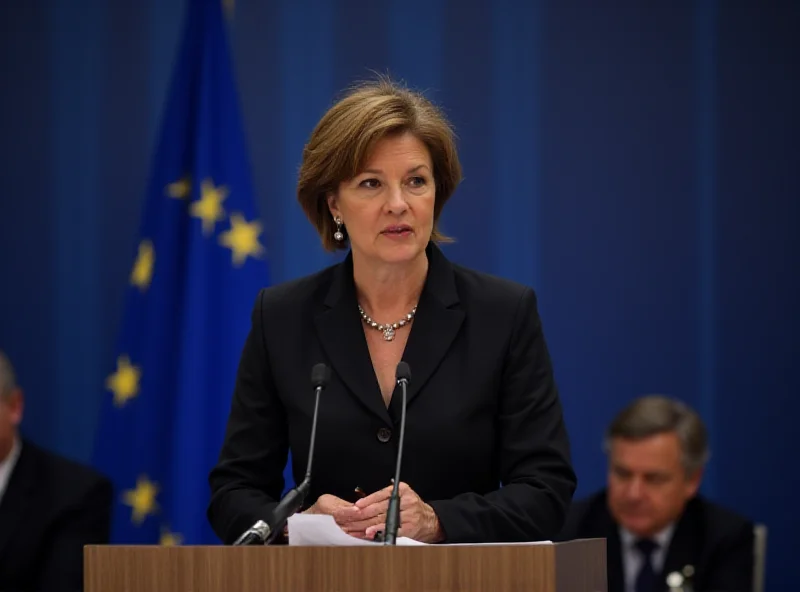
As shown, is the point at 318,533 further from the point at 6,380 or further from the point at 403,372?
the point at 6,380

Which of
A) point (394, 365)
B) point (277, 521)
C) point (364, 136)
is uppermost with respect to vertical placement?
point (364, 136)

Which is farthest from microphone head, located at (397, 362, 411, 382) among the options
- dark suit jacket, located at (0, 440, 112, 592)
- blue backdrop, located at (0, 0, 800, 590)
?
blue backdrop, located at (0, 0, 800, 590)

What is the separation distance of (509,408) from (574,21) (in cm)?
286

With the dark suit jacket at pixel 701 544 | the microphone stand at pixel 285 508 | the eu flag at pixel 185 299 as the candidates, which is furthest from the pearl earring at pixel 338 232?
the dark suit jacket at pixel 701 544

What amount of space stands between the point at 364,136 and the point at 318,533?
91cm

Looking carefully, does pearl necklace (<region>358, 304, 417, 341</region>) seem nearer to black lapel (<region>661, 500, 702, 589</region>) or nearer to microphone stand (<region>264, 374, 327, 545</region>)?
microphone stand (<region>264, 374, 327, 545</region>)

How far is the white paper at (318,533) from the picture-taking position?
82.9 inches

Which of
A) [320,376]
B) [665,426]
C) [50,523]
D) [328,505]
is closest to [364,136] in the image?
[320,376]

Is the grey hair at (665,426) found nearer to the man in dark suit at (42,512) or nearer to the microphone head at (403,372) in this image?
the man in dark suit at (42,512)

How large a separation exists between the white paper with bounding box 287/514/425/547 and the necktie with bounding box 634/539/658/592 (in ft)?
7.58

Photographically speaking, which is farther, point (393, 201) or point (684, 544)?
point (684, 544)

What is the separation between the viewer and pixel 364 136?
265 centimetres

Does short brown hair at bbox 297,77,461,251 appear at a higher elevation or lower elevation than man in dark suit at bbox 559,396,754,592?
higher

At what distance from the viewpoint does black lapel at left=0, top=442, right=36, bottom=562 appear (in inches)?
170
